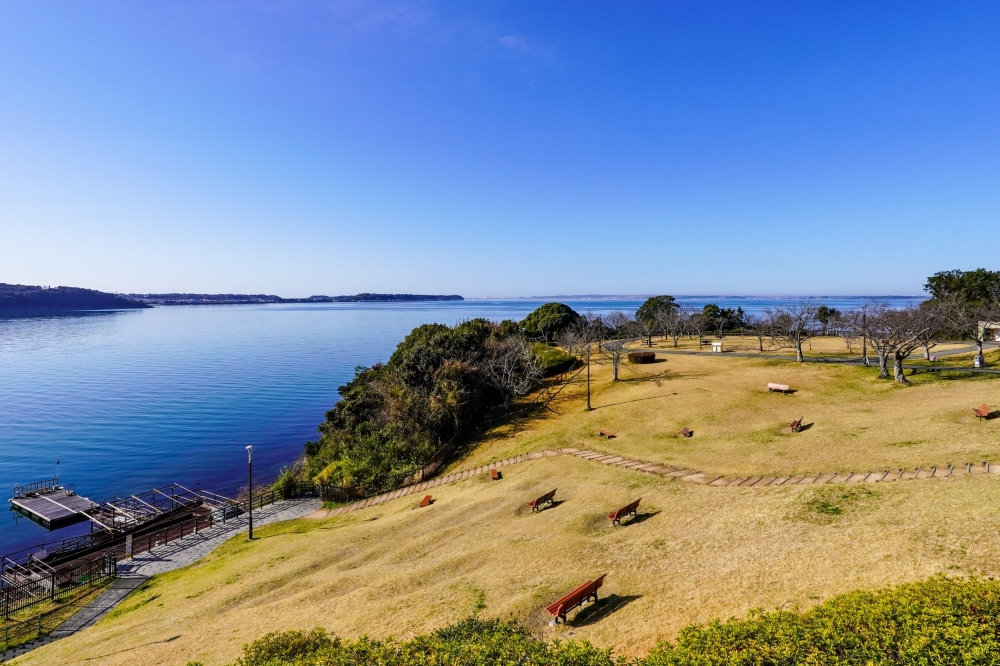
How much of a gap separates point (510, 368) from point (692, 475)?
25533mm

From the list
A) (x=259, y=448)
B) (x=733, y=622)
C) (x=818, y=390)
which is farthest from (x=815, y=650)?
(x=259, y=448)

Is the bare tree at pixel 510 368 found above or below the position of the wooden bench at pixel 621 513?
above

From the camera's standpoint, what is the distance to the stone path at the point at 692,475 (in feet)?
57.7

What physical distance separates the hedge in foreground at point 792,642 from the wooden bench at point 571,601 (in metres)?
0.93

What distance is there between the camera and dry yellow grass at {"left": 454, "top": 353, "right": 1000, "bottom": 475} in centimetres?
2183

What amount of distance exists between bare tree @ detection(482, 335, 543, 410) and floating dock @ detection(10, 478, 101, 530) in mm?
33201

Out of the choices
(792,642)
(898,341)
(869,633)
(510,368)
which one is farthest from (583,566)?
(898,341)

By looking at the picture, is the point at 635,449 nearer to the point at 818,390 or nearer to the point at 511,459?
the point at 511,459

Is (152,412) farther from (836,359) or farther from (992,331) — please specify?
(992,331)

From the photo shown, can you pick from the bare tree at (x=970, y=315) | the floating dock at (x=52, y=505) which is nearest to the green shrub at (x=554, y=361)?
the bare tree at (x=970, y=315)

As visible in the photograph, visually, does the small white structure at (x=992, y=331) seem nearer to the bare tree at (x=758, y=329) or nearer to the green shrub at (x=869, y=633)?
the bare tree at (x=758, y=329)

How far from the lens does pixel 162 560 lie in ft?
83.9

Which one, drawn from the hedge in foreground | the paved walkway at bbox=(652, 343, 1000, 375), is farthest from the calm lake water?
the paved walkway at bbox=(652, 343, 1000, 375)

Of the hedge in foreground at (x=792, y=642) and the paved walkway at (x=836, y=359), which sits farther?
the paved walkway at (x=836, y=359)
